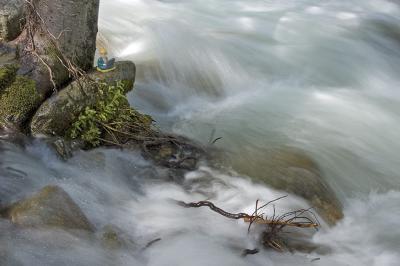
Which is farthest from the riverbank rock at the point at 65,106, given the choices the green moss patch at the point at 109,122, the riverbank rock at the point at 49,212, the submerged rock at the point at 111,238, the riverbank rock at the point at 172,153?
the submerged rock at the point at 111,238

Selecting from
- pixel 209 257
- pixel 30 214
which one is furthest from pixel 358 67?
pixel 30 214

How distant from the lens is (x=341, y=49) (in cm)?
937

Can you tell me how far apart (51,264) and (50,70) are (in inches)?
76.6

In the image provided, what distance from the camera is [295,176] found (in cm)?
511

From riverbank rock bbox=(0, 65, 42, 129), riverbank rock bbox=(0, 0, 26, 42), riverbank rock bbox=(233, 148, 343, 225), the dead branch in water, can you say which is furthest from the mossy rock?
riverbank rock bbox=(233, 148, 343, 225)

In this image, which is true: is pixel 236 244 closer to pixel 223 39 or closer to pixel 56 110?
pixel 56 110

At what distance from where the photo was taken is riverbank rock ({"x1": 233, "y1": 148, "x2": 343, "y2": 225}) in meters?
4.87

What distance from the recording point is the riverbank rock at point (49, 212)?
334 cm

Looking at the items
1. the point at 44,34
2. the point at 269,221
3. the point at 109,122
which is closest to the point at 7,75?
the point at 44,34

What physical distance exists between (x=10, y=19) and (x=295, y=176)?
3117 millimetres

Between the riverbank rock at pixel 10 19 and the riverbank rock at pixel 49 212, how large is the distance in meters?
1.83

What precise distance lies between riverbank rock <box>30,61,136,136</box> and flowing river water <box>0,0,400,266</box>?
6.3 inches

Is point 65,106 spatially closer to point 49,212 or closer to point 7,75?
point 7,75

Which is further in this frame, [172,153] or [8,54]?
[172,153]
